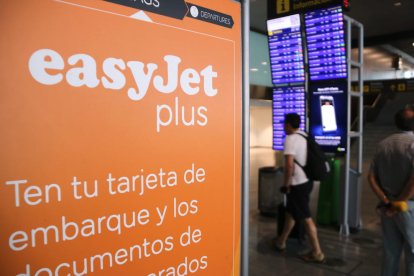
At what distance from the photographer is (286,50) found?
18.5ft

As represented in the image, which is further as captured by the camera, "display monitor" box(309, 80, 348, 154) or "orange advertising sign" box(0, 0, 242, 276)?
"display monitor" box(309, 80, 348, 154)

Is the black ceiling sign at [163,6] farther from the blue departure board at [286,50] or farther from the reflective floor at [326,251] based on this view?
the blue departure board at [286,50]

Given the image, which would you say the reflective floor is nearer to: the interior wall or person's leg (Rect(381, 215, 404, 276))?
person's leg (Rect(381, 215, 404, 276))

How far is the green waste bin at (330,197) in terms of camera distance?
17.9 feet

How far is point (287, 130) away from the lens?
4180mm

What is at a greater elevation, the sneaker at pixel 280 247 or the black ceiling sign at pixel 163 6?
the black ceiling sign at pixel 163 6

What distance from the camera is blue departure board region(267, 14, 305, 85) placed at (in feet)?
17.9

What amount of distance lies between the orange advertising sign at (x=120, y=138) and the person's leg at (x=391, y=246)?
2.07 meters

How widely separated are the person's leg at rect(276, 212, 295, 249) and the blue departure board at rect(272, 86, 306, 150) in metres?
1.67

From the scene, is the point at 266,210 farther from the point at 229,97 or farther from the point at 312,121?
the point at 229,97

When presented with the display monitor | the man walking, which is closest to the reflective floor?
the man walking

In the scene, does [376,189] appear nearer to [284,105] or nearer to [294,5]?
[284,105]

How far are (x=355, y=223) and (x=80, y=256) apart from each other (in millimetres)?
5053

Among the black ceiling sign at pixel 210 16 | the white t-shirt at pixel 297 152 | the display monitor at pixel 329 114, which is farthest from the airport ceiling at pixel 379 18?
A: the black ceiling sign at pixel 210 16
